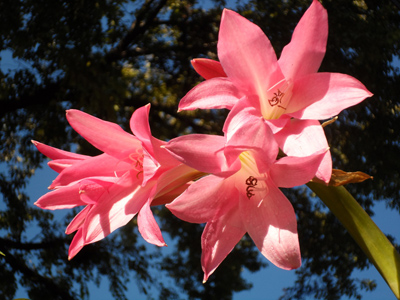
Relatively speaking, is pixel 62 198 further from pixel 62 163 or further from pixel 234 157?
pixel 234 157

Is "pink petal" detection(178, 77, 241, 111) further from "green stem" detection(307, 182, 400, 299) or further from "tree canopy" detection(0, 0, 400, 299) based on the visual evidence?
"tree canopy" detection(0, 0, 400, 299)

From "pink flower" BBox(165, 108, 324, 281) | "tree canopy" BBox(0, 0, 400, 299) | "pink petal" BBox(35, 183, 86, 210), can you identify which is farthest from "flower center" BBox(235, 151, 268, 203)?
"tree canopy" BBox(0, 0, 400, 299)

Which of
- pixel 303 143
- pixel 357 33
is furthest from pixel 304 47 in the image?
pixel 357 33

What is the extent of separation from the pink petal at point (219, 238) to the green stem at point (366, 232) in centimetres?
6

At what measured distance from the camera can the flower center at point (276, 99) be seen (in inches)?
11.2

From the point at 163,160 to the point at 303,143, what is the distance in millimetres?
85

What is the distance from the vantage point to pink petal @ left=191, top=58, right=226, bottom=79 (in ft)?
0.95

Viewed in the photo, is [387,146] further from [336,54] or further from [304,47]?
[304,47]

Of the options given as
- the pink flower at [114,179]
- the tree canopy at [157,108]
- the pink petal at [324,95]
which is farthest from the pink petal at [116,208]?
the tree canopy at [157,108]

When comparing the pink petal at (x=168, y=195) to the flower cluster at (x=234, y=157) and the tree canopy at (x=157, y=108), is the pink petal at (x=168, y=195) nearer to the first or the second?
the flower cluster at (x=234, y=157)

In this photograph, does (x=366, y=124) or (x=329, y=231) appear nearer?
(x=366, y=124)

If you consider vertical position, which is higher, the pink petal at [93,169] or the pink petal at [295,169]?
the pink petal at [93,169]

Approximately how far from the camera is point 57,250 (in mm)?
1619

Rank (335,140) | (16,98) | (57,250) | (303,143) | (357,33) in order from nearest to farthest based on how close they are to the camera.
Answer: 1. (303,143)
2. (357,33)
3. (335,140)
4. (16,98)
5. (57,250)
